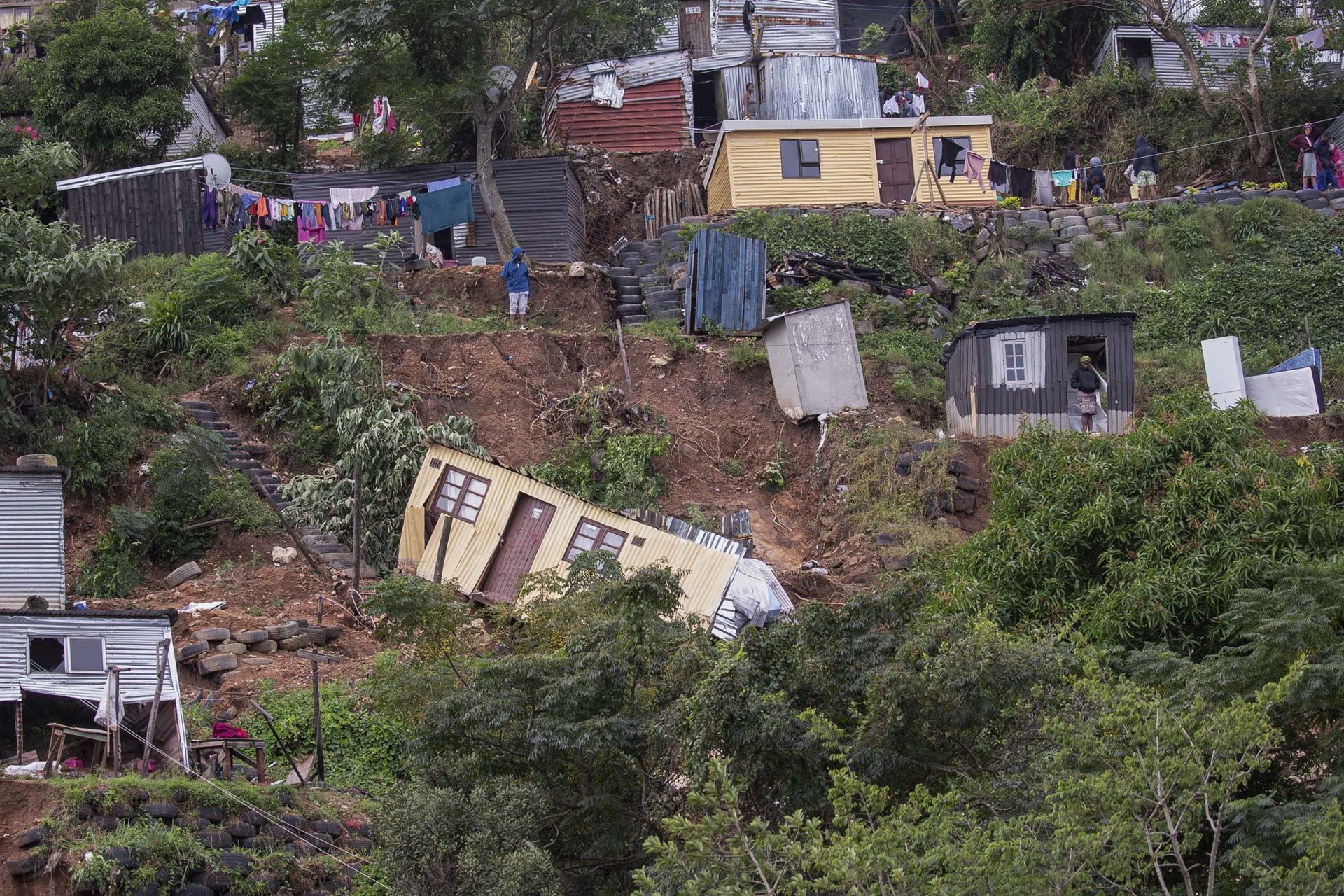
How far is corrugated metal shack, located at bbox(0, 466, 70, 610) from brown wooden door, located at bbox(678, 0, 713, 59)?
25.1m

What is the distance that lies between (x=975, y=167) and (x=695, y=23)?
12.0 metres

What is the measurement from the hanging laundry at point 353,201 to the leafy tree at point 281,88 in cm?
396

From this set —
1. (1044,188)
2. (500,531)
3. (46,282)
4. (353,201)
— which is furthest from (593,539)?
(1044,188)

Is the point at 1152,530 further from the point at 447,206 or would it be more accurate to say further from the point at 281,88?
the point at 281,88

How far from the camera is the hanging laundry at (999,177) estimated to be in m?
31.9

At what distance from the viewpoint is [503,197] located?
31625 millimetres

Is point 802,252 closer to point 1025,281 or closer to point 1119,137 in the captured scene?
point 1025,281

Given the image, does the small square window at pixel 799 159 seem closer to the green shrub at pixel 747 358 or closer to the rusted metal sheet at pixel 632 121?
the rusted metal sheet at pixel 632 121

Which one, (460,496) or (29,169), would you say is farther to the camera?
(29,169)

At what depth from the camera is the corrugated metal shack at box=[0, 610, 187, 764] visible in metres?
15.5

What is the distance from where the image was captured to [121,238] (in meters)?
30.5

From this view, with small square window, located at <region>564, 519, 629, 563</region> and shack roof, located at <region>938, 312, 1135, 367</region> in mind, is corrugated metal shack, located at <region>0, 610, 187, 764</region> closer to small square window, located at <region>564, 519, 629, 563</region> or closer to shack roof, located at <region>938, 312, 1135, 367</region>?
small square window, located at <region>564, 519, 629, 563</region>

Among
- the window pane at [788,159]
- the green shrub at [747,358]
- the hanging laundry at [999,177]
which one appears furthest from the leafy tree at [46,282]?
the hanging laundry at [999,177]

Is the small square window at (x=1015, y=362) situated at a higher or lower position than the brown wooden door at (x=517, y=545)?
higher
